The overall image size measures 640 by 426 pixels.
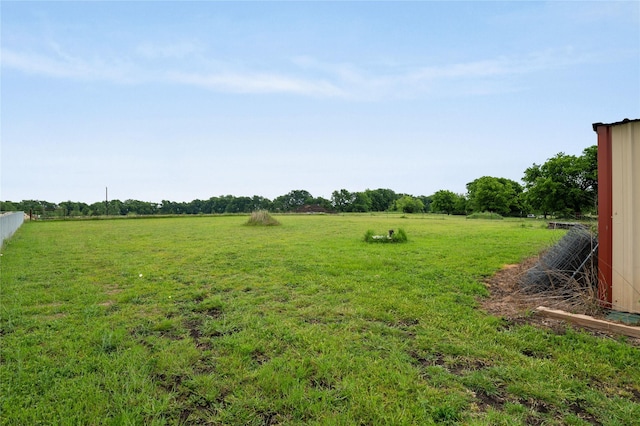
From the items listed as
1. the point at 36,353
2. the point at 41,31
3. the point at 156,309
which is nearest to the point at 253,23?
the point at 41,31

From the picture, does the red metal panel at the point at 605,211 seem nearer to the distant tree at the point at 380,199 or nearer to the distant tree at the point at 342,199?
the distant tree at the point at 342,199

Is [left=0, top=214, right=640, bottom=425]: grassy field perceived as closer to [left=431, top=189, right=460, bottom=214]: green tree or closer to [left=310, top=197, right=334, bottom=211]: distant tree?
[left=431, top=189, right=460, bottom=214]: green tree

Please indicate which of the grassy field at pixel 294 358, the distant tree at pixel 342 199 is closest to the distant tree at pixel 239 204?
the distant tree at pixel 342 199

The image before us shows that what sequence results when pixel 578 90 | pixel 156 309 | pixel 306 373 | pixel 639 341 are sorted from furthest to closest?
pixel 578 90 < pixel 156 309 < pixel 639 341 < pixel 306 373

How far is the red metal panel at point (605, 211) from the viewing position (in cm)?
367

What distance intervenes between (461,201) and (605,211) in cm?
7506

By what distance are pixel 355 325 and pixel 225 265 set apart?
14.9 feet

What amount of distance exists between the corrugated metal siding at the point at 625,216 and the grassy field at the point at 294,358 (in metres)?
1.14

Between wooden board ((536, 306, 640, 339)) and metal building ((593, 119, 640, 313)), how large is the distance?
59 cm

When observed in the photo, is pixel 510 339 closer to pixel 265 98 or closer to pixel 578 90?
pixel 578 90

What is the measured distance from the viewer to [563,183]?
34.8 meters

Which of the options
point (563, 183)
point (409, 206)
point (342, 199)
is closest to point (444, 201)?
point (409, 206)

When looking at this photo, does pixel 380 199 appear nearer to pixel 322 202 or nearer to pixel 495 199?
pixel 322 202

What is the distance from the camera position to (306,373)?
7.88 feet
